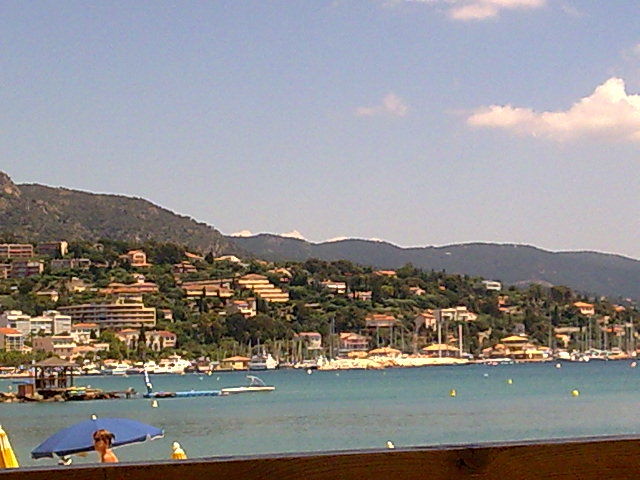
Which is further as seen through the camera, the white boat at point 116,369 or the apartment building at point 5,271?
the apartment building at point 5,271

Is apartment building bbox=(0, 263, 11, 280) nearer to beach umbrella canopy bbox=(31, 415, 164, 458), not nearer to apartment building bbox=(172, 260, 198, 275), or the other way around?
apartment building bbox=(172, 260, 198, 275)

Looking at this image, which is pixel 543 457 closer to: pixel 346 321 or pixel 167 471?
pixel 167 471

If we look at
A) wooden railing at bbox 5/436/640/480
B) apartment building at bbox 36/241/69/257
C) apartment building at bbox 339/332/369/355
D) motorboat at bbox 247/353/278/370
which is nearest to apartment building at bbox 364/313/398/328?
apartment building at bbox 339/332/369/355

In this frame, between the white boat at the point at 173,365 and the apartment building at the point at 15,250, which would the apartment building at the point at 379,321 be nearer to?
the white boat at the point at 173,365

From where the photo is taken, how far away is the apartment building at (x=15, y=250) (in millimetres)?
168250

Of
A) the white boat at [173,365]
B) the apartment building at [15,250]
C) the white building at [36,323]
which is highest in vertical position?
the apartment building at [15,250]

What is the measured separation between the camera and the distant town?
130875mm

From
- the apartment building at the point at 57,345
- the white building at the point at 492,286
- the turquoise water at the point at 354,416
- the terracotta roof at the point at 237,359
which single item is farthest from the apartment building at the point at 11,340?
the white building at the point at 492,286

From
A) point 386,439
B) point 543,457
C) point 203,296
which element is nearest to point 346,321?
point 203,296

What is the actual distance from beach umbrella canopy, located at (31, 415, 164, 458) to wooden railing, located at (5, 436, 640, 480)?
40.3ft

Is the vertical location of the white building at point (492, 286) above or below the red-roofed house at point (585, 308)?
above

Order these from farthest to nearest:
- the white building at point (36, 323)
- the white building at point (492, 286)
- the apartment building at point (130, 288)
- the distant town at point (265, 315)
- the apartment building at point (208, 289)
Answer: the white building at point (492, 286) < the apartment building at point (208, 289) < the apartment building at point (130, 288) < the white building at point (36, 323) < the distant town at point (265, 315)

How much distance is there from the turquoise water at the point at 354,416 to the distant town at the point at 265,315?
49378 mm

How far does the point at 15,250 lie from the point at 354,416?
126 m
